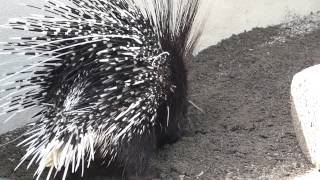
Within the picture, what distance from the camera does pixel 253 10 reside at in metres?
3.91

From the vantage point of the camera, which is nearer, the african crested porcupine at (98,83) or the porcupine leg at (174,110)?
the african crested porcupine at (98,83)

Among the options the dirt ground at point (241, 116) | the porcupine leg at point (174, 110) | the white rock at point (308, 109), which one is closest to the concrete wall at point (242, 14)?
the dirt ground at point (241, 116)

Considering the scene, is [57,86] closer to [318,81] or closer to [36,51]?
[36,51]

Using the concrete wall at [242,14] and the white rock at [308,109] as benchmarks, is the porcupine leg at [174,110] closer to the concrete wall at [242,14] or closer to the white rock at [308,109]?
the white rock at [308,109]

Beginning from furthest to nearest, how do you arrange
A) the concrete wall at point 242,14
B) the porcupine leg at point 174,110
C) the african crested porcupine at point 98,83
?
the concrete wall at point 242,14, the porcupine leg at point 174,110, the african crested porcupine at point 98,83

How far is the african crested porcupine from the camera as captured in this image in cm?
231

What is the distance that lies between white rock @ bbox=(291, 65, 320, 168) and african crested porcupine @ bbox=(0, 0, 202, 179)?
0.55m

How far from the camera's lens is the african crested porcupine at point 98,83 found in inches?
91.0

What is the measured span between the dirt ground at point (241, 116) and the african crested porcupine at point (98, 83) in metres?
0.24

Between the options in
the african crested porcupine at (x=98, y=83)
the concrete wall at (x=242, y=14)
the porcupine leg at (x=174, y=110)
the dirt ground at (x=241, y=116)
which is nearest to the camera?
the african crested porcupine at (x=98, y=83)

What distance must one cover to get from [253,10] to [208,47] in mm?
408

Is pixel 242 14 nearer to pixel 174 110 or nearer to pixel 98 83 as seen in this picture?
pixel 174 110

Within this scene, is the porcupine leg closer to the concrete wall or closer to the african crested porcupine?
the african crested porcupine

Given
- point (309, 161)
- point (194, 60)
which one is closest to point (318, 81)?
point (309, 161)
